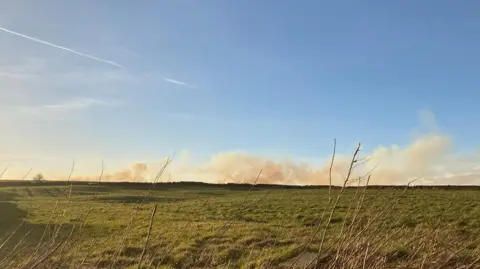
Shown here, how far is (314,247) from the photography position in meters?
11.0

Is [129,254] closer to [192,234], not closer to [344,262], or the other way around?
[192,234]

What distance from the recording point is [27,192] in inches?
2281

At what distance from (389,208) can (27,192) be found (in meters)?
60.5

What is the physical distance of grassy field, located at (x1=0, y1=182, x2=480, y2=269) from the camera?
407cm

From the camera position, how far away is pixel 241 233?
16969 mm

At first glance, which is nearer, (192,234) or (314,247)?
(314,247)

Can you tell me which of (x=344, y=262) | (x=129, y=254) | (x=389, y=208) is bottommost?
(x=129, y=254)

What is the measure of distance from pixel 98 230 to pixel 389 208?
2006 cm

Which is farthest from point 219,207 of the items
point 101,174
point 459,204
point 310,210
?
point 101,174

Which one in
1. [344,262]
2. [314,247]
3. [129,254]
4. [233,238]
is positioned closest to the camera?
[344,262]

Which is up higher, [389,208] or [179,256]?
[389,208]

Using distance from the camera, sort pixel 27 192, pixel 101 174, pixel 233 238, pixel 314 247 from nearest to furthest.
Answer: pixel 101 174 → pixel 314 247 → pixel 233 238 → pixel 27 192

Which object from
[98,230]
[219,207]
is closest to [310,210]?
[219,207]

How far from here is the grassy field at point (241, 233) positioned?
4070mm
